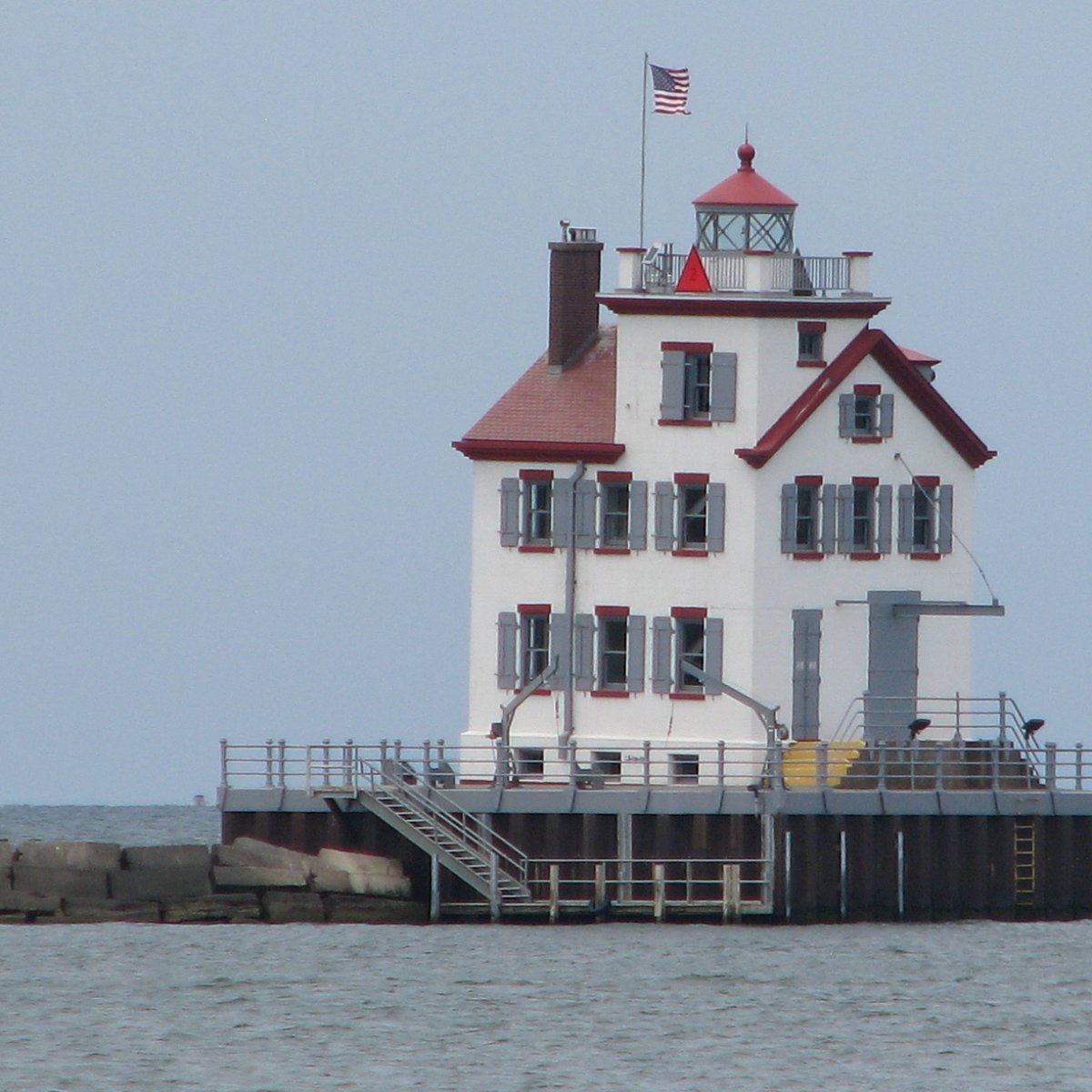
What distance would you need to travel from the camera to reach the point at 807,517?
76.9 meters

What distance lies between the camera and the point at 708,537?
250 ft

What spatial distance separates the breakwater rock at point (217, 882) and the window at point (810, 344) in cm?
1144

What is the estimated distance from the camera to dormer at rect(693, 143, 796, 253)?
77500 mm

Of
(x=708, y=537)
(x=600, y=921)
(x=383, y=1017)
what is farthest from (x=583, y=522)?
(x=383, y=1017)

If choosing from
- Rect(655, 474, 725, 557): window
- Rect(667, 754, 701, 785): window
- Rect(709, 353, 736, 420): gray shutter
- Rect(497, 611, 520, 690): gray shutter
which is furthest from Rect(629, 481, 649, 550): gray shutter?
Rect(667, 754, 701, 785): window

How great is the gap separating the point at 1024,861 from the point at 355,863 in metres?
11.3

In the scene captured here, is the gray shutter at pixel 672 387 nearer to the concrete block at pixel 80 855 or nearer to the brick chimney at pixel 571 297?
the brick chimney at pixel 571 297

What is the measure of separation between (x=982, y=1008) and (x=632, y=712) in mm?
11321

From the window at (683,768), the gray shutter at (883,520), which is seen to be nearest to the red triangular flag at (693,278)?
the gray shutter at (883,520)

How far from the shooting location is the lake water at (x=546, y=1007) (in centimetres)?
6166

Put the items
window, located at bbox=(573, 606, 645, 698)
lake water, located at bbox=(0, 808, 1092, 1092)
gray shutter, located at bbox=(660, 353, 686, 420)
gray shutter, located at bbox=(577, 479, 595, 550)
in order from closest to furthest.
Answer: lake water, located at bbox=(0, 808, 1092, 1092), window, located at bbox=(573, 606, 645, 698), gray shutter, located at bbox=(660, 353, 686, 420), gray shutter, located at bbox=(577, 479, 595, 550)

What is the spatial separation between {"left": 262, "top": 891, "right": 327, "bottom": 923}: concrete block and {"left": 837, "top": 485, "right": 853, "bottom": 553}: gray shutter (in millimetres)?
11140

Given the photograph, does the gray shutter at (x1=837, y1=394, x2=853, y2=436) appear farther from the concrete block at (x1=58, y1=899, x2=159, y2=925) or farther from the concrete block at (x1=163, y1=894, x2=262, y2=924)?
the concrete block at (x1=58, y1=899, x2=159, y2=925)

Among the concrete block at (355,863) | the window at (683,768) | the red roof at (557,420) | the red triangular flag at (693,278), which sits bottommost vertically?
the concrete block at (355,863)
